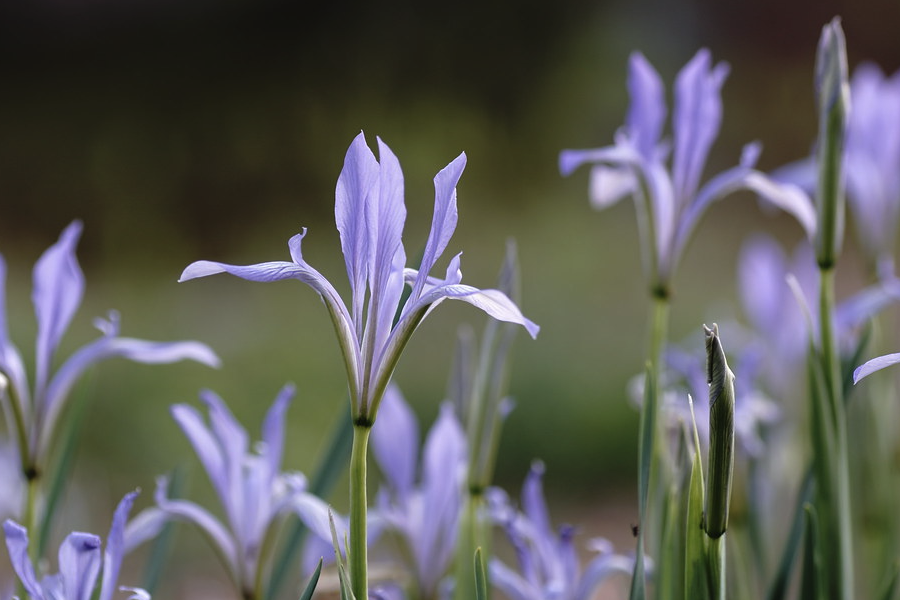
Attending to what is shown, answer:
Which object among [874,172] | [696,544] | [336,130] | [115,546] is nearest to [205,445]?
[115,546]

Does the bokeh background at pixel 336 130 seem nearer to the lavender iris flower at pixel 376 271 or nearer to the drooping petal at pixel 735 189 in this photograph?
the drooping petal at pixel 735 189

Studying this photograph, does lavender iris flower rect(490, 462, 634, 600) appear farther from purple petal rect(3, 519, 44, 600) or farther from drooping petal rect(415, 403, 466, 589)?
purple petal rect(3, 519, 44, 600)

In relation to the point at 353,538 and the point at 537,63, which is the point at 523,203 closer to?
the point at 537,63

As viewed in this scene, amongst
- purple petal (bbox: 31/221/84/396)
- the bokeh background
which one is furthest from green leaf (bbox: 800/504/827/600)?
the bokeh background

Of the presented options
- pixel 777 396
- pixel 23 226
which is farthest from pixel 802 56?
pixel 777 396

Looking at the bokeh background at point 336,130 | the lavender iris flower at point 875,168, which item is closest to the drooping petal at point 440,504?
the lavender iris flower at point 875,168

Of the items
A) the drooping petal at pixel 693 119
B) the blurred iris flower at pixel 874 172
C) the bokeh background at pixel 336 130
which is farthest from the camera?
the bokeh background at pixel 336 130

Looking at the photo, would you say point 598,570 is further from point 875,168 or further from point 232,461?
point 875,168
